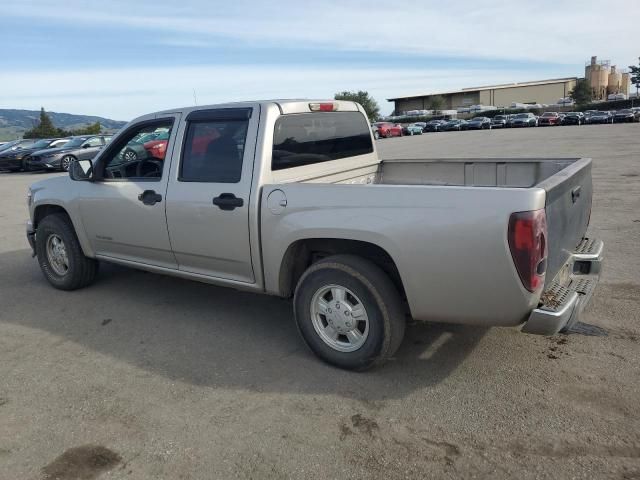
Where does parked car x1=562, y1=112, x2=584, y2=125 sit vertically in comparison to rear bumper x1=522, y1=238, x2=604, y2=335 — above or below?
below

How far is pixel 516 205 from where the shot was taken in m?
2.99

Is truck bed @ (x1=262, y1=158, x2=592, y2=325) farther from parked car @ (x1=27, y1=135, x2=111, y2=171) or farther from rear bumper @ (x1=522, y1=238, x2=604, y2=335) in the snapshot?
parked car @ (x1=27, y1=135, x2=111, y2=171)

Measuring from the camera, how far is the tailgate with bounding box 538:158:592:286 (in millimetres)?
3250

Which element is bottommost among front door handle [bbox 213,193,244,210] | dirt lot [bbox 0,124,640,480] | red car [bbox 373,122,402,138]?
red car [bbox 373,122,402,138]

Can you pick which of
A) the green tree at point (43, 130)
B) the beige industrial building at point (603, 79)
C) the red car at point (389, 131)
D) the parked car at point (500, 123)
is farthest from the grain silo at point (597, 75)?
the green tree at point (43, 130)

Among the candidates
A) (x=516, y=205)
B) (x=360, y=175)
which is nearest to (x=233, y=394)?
(x=516, y=205)

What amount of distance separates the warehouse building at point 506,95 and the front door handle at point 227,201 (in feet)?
425

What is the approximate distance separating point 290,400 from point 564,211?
2.10m

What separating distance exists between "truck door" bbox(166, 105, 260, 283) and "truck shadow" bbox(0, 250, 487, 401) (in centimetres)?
57

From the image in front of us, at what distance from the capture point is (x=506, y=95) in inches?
5207

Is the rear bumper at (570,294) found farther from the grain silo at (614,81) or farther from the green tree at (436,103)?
the grain silo at (614,81)

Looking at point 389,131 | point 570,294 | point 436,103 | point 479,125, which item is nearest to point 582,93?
point 436,103

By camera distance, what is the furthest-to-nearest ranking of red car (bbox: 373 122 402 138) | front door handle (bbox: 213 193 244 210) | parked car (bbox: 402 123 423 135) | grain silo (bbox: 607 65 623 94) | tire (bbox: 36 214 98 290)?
grain silo (bbox: 607 65 623 94)
parked car (bbox: 402 123 423 135)
red car (bbox: 373 122 402 138)
tire (bbox: 36 214 98 290)
front door handle (bbox: 213 193 244 210)

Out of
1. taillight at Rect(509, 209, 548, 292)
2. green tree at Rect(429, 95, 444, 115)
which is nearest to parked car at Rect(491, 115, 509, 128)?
green tree at Rect(429, 95, 444, 115)
